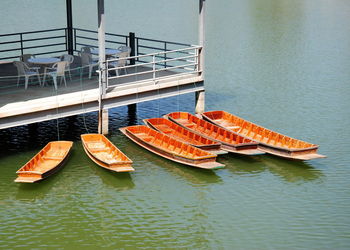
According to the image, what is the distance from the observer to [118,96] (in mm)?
20266

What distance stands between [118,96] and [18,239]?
22.9ft

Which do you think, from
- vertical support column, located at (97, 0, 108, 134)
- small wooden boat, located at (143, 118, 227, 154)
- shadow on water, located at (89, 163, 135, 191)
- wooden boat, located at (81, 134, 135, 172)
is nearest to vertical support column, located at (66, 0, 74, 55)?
vertical support column, located at (97, 0, 108, 134)

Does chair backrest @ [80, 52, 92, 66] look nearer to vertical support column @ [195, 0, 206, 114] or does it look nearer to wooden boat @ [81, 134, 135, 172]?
wooden boat @ [81, 134, 135, 172]

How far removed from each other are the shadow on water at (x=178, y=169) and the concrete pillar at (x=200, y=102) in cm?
365

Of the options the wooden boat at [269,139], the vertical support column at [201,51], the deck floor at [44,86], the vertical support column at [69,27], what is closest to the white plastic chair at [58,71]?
the deck floor at [44,86]

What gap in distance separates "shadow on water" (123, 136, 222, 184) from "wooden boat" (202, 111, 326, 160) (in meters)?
2.09

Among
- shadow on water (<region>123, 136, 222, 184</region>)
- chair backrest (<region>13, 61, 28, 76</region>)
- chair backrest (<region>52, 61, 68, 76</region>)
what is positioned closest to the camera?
shadow on water (<region>123, 136, 222, 184</region>)

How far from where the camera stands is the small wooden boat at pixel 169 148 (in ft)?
58.6

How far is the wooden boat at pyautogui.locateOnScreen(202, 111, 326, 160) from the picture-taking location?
18.5 meters

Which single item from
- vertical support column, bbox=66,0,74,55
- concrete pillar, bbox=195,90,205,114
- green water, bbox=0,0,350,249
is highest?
vertical support column, bbox=66,0,74,55

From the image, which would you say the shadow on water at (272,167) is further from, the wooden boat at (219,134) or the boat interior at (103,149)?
the boat interior at (103,149)

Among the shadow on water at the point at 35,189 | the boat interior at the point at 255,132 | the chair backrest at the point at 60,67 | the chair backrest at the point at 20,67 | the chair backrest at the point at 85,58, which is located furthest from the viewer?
the chair backrest at the point at 85,58

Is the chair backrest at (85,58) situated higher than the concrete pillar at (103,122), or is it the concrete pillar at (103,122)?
the chair backrest at (85,58)

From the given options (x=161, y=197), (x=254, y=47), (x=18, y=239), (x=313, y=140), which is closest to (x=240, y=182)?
(x=161, y=197)
